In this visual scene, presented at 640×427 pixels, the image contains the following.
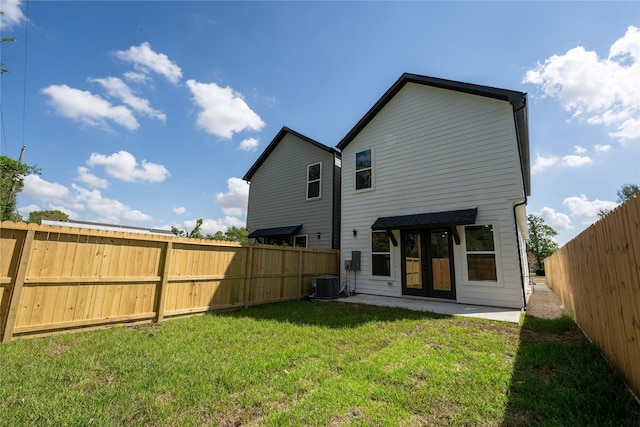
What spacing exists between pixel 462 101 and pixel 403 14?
10.9ft

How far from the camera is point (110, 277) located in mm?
5117

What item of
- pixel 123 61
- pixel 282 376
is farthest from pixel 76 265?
Result: pixel 123 61

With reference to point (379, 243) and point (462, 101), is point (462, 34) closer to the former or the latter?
point (462, 101)

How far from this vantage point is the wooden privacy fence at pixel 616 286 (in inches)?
95.7

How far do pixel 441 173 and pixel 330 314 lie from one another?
19.3 ft

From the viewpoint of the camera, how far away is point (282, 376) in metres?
3.07

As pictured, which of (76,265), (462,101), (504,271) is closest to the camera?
(76,265)

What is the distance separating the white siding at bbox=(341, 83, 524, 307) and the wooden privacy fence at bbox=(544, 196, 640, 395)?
3112mm

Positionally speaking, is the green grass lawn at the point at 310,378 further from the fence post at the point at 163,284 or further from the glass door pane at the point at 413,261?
the glass door pane at the point at 413,261

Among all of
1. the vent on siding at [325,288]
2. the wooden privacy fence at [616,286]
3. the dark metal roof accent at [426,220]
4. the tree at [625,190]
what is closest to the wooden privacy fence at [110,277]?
the vent on siding at [325,288]

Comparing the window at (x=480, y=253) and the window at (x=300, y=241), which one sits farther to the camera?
the window at (x=300, y=241)

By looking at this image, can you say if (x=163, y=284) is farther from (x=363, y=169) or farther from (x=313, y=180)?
(x=313, y=180)

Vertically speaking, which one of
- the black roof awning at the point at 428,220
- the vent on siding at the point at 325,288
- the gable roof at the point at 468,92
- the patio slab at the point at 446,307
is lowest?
the patio slab at the point at 446,307

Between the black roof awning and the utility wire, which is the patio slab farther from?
the utility wire
